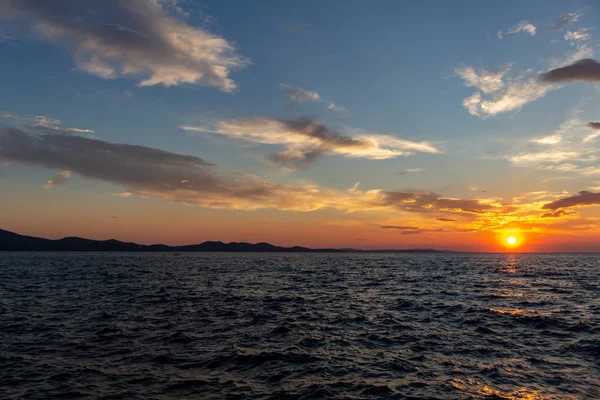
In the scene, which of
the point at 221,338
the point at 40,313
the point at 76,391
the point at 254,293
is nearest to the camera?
the point at 76,391

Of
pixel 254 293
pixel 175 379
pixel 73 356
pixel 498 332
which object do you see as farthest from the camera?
pixel 254 293

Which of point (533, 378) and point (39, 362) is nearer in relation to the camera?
point (533, 378)

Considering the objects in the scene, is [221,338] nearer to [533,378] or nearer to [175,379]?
[175,379]

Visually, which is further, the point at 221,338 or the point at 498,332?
the point at 498,332

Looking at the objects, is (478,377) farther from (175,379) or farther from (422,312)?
(422,312)

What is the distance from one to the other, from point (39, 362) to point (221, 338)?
11165 millimetres

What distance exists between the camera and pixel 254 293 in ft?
178

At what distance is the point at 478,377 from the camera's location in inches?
787

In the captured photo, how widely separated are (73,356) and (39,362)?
5.69ft

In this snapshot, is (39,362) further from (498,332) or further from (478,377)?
(498,332)

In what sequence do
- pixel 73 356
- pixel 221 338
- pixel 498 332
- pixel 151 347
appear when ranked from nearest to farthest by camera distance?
1. pixel 73 356
2. pixel 151 347
3. pixel 221 338
4. pixel 498 332

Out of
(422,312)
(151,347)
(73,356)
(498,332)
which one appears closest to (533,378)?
(498,332)

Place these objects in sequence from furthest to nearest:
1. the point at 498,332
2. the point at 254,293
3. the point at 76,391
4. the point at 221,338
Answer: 1. the point at 254,293
2. the point at 498,332
3. the point at 221,338
4. the point at 76,391

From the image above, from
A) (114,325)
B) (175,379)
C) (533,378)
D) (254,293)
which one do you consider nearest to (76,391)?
(175,379)
